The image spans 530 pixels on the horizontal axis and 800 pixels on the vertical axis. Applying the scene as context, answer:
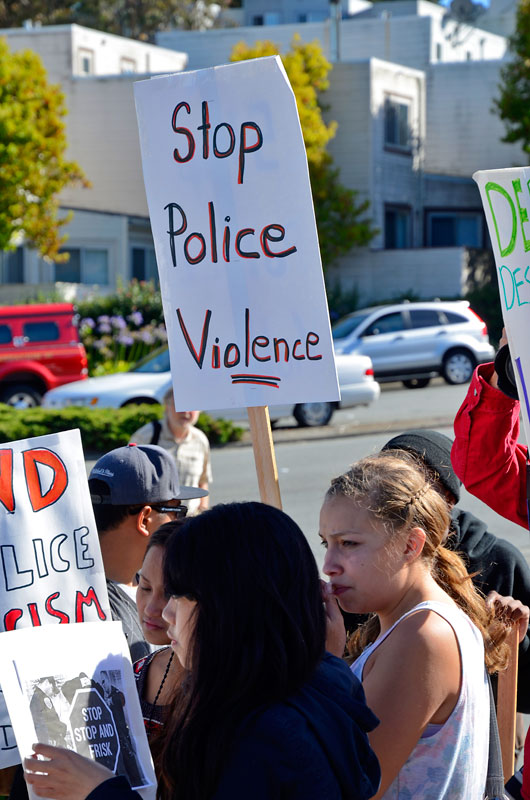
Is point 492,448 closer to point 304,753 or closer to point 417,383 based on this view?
point 304,753

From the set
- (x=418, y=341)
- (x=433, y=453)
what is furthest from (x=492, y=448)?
(x=418, y=341)

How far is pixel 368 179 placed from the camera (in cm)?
3194

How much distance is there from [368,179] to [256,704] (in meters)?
31.1

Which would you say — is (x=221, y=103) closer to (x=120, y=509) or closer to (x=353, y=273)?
(x=120, y=509)

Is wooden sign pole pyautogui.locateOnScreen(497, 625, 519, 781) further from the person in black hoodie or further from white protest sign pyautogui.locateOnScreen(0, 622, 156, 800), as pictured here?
white protest sign pyautogui.locateOnScreen(0, 622, 156, 800)

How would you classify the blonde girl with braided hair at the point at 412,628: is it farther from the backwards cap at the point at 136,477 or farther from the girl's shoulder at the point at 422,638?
the backwards cap at the point at 136,477

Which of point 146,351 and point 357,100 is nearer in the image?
point 146,351

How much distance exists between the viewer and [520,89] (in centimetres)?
3097

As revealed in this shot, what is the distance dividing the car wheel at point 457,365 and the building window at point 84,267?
1260 centimetres

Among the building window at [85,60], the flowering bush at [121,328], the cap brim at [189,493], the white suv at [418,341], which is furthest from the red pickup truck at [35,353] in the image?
the cap brim at [189,493]

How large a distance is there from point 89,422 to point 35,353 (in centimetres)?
560

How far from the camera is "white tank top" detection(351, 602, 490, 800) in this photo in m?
2.40

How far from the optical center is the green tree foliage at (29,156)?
2591 centimetres

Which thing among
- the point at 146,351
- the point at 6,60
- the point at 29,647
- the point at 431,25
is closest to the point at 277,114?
the point at 29,647
